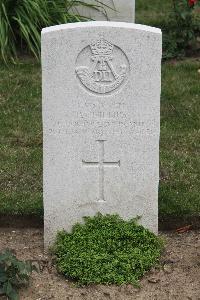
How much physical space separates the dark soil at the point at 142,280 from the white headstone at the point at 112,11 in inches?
174

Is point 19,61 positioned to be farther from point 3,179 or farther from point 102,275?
point 102,275

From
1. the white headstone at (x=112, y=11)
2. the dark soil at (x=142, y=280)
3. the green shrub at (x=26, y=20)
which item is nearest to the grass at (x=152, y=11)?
the white headstone at (x=112, y=11)

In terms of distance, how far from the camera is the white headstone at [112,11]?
9.20m

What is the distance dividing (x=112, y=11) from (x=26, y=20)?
3.66 ft

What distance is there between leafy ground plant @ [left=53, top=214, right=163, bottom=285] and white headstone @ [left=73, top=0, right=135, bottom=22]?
4604 millimetres

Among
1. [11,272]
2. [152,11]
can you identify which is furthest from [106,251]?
[152,11]

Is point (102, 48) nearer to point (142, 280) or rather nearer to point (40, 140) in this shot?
point (142, 280)

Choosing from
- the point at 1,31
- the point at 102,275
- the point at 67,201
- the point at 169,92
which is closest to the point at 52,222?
the point at 67,201

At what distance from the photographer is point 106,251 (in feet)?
16.2

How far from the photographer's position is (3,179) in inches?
236

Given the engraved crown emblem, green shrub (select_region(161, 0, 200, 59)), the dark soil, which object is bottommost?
the dark soil

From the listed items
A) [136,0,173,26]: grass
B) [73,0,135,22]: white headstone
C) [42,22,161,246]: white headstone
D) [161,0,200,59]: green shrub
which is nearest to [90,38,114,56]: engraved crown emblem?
[42,22,161,246]: white headstone

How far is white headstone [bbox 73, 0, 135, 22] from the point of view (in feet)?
30.2

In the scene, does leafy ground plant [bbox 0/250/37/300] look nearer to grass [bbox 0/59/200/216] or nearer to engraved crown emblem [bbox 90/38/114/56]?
grass [bbox 0/59/200/216]
